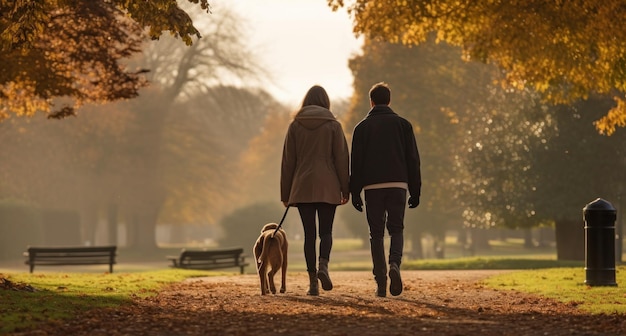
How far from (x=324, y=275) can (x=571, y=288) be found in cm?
430

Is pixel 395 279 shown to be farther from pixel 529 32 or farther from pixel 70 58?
pixel 70 58

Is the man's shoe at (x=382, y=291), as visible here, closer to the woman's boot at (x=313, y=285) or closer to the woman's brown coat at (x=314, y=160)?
the woman's boot at (x=313, y=285)

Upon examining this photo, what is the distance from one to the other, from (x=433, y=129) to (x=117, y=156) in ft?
52.0

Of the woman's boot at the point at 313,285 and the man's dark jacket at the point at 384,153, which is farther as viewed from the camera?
the woman's boot at the point at 313,285

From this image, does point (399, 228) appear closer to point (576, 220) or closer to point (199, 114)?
point (576, 220)

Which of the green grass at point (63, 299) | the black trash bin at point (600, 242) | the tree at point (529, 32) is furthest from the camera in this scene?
the tree at point (529, 32)

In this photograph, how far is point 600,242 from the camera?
1384 centimetres

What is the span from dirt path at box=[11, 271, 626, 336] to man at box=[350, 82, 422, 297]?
0.55 m

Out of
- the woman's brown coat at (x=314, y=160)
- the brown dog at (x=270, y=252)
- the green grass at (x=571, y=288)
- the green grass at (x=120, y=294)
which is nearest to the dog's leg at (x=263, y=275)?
the brown dog at (x=270, y=252)

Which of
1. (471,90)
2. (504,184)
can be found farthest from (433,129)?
(504,184)

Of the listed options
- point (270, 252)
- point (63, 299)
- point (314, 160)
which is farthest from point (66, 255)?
point (314, 160)

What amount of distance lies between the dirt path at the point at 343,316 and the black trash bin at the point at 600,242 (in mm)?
1691

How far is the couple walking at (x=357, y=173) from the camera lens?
36.0 feet

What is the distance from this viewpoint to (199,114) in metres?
55.9
